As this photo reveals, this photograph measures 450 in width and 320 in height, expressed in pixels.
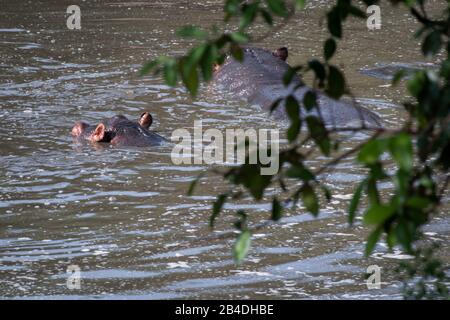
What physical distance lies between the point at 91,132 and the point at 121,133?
9.0 inches

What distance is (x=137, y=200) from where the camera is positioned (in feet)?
19.2

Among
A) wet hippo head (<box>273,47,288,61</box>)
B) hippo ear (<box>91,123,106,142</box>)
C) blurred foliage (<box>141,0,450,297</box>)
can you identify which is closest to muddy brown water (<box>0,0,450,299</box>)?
hippo ear (<box>91,123,106,142</box>)

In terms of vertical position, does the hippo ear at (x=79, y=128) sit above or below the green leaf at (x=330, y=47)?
below

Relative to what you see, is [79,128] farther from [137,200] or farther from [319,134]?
[319,134]

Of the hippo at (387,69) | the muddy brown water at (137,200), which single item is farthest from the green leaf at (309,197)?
the hippo at (387,69)

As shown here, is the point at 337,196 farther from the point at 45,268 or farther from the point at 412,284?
the point at 45,268

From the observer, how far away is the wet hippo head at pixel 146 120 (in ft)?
23.6

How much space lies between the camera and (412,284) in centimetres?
438

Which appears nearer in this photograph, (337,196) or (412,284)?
(412,284)

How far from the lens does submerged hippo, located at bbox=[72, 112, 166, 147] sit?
7047 mm

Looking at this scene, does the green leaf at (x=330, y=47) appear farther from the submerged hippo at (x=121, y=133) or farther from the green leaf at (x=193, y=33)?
the submerged hippo at (x=121, y=133)
